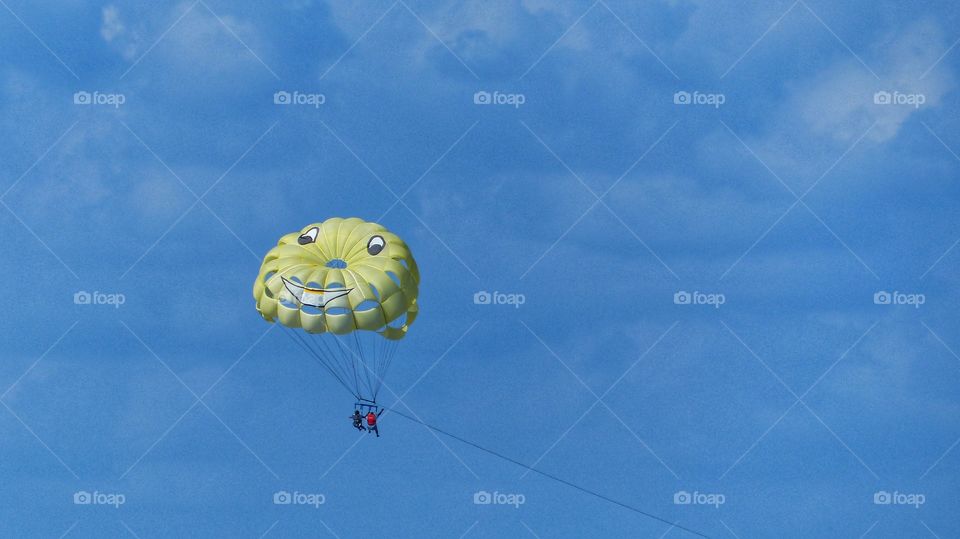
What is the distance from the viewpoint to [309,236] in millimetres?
59312

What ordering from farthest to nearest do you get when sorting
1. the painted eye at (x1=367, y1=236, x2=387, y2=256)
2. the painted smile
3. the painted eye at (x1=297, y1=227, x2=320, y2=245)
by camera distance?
the painted eye at (x1=297, y1=227, x2=320, y2=245) < the painted eye at (x1=367, y1=236, x2=387, y2=256) < the painted smile

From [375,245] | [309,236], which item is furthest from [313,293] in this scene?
[309,236]

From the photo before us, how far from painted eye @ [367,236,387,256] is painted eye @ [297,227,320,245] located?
7.72ft

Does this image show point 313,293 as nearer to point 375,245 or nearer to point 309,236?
point 375,245

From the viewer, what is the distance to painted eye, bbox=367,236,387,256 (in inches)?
2282

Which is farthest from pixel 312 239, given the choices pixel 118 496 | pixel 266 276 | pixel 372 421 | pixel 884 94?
pixel 884 94

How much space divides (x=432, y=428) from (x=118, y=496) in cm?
1451

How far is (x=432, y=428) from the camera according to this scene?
69.1 m

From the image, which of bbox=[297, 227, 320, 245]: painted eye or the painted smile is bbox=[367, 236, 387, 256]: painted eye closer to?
the painted smile

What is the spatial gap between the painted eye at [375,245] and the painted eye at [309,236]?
2.35m

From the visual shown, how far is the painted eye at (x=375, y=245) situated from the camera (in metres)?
58.0

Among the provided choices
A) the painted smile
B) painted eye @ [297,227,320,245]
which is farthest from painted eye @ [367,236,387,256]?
painted eye @ [297,227,320,245]

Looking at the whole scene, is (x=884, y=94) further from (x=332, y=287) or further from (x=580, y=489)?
(x=332, y=287)

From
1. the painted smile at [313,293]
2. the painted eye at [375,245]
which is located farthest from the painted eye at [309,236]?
the painted smile at [313,293]
